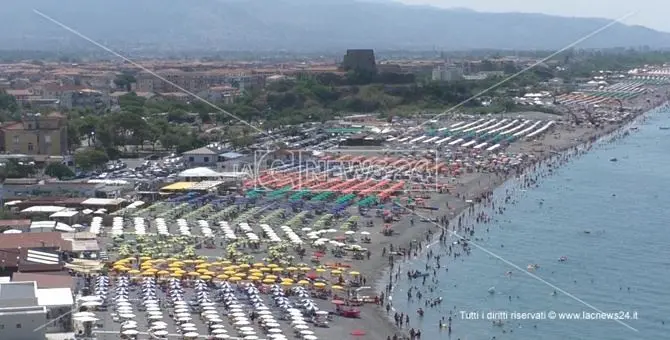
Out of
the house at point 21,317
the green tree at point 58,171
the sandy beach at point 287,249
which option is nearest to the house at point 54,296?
the house at point 21,317

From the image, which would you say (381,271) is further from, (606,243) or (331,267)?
(606,243)

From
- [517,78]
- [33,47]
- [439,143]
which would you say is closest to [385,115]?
[439,143]

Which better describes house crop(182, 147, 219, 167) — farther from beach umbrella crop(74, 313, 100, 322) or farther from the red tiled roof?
beach umbrella crop(74, 313, 100, 322)

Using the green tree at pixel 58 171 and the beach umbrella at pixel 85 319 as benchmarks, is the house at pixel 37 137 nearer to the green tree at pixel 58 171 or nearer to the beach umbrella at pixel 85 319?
the green tree at pixel 58 171

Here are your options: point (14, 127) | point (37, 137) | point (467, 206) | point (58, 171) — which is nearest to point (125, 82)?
point (14, 127)

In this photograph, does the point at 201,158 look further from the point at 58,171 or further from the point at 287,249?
the point at 287,249
